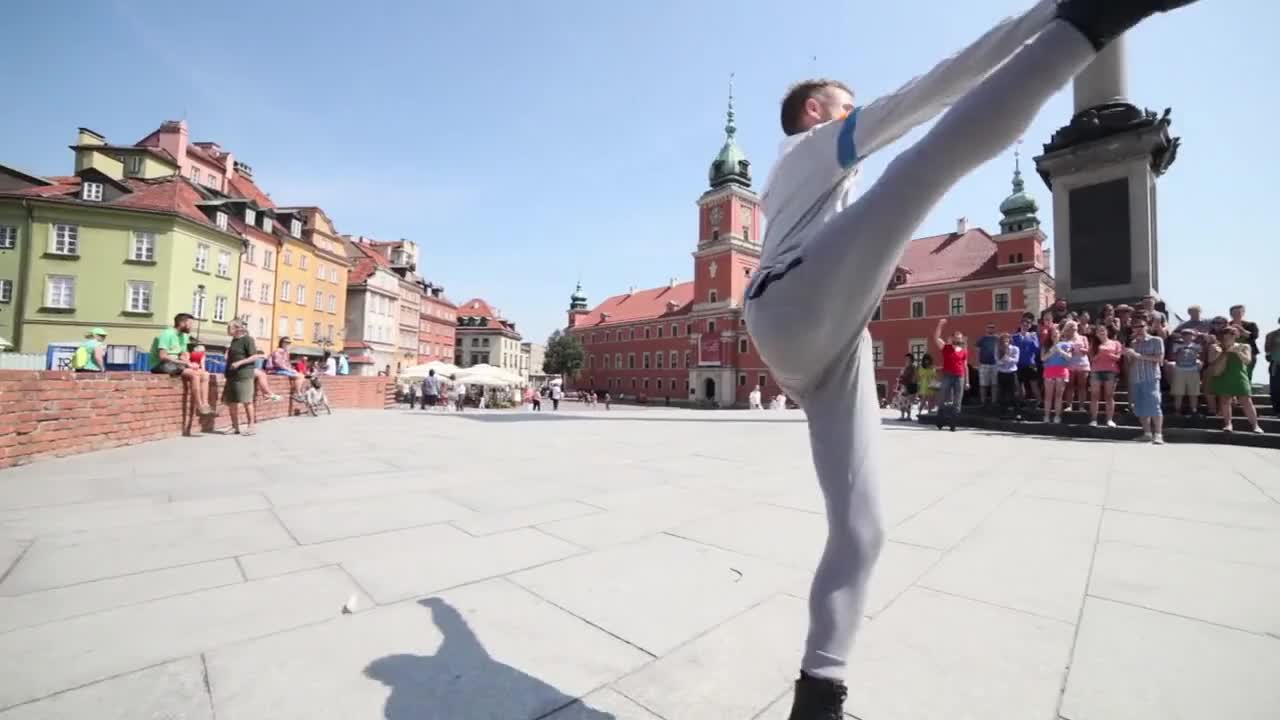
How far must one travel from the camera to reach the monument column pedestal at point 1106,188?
11672 mm

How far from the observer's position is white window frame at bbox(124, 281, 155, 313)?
27.6 meters

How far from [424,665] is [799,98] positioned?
208cm

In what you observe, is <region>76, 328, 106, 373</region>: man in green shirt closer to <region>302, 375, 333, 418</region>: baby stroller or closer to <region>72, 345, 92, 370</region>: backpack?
<region>72, 345, 92, 370</region>: backpack

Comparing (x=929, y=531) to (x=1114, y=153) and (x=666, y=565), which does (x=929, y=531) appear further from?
(x=1114, y=153)

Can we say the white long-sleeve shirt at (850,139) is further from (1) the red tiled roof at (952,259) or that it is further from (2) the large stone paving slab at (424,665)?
(1) the red tiled roof at (952,259)

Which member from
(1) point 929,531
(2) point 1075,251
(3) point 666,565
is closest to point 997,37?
(3) point 666,565

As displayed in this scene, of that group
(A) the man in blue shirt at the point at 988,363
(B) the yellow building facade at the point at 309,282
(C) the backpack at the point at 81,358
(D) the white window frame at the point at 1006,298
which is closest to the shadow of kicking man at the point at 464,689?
(C) the backpack at the point at 81,358

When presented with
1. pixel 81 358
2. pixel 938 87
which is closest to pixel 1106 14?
pixel 938 87

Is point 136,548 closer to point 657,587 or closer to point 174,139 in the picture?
point 657,587

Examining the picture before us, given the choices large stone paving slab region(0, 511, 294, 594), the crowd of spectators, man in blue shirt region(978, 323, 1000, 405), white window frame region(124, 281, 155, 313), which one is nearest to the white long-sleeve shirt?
large stone paving slab region(0, 511, 294, 594)

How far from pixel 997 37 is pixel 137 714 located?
2.53m

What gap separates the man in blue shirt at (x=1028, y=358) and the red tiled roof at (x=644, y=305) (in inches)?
2093

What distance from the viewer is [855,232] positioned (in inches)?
43.9

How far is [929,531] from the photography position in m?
3.05
